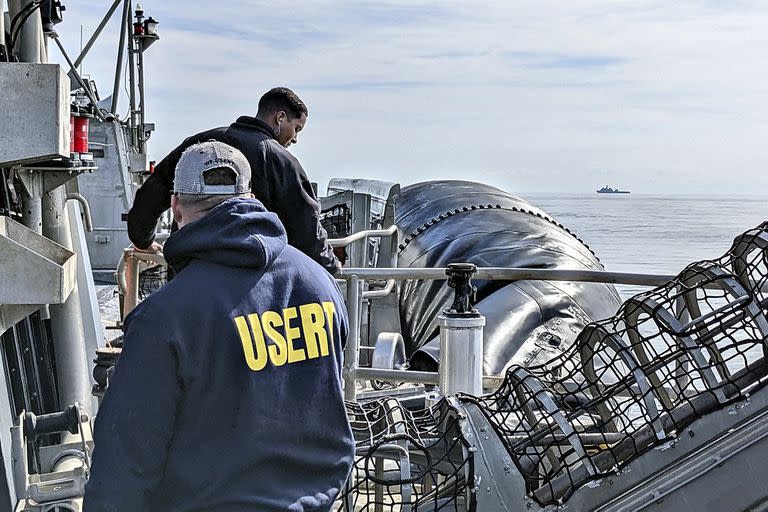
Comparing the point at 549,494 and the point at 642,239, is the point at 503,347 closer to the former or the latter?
the point at 549,494

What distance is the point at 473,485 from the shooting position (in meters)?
3.64

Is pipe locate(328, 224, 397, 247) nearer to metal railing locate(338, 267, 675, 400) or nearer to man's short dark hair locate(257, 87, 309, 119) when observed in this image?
metal railing locate(338, 267, 675, 400)

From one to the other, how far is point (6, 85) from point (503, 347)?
439 centimetres

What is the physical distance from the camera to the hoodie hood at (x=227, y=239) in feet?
7.90

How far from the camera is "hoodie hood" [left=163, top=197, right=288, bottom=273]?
2.41 metres

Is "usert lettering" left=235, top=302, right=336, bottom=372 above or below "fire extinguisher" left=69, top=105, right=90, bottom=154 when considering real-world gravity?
below

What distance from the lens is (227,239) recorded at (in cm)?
240

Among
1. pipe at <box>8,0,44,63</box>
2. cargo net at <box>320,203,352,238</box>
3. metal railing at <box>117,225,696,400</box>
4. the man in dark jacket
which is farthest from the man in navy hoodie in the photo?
cargo net at <box>320,203,352,238</box>

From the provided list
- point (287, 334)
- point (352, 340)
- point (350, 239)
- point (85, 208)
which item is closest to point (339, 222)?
point (85, 208)

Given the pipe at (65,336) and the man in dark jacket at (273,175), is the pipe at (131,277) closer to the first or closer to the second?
the man in dark jacket at (273,175)

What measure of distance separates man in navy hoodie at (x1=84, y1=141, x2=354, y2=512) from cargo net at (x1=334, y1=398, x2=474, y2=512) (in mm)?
885

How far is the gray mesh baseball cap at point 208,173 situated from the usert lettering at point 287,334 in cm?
32

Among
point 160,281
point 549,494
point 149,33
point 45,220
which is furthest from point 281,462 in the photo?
point 149,33

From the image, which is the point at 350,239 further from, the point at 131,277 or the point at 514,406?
the point at 514,406
